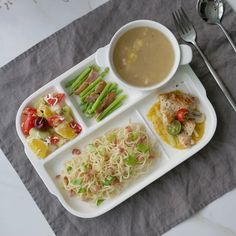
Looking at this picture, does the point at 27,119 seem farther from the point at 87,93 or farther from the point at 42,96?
the point at 87,93

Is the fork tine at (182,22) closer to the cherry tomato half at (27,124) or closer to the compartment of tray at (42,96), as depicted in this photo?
the compartment of tray at (42,96)

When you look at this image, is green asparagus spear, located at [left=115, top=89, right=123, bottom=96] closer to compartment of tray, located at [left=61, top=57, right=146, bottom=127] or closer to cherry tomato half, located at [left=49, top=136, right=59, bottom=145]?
compartment of tray, located at [left=61, top=57, right=146, bottom=127]

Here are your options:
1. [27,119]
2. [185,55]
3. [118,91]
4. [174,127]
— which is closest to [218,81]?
[185,55]

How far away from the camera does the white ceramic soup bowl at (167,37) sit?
2.75m

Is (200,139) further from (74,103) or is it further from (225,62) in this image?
(74,103)

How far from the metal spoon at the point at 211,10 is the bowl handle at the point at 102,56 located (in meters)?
0.68

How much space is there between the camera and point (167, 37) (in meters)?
2.80

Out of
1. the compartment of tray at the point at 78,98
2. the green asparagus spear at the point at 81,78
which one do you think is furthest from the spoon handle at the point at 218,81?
the green asparagus spear at the point at 81,78

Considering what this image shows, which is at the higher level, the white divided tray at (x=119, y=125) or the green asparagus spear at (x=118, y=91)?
the green asparagus spear at (x=118, y=91)

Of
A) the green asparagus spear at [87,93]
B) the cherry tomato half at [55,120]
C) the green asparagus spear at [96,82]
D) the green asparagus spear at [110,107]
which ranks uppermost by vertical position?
the green asparagus spear at [96,82]

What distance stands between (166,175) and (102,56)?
85 centimetres

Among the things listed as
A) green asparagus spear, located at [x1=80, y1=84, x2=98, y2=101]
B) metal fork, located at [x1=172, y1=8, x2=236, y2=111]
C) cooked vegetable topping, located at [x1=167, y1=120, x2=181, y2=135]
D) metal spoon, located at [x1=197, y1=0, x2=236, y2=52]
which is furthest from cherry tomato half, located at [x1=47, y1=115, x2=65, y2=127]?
metal spoon, located at [x1=197, y1=0, x2=236, y2=52]

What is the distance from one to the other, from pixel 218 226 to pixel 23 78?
158 cm

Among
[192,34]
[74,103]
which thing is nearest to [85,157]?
[74,103]
